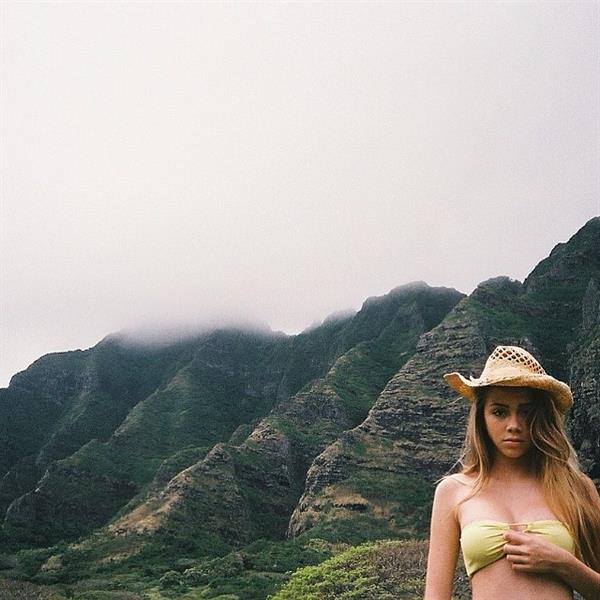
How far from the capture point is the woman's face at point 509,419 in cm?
236

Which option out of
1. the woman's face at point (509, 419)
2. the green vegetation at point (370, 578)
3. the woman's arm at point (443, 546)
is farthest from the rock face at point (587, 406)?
the woman's arm at point (443, 546)

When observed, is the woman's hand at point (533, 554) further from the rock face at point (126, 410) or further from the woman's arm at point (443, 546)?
the rock face at point (126, 410)

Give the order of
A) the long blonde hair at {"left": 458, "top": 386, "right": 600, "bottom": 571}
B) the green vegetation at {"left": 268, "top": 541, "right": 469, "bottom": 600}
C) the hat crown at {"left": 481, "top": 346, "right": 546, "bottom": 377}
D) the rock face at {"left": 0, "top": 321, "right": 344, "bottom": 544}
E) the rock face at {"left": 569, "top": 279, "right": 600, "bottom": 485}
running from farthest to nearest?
the rock face at {"left": 0, "top": 321, "right": 344, "bottom": 544}
the rock face at {"left": 569, "top": 279, "right": 600, "bottom": 485}
the green vegetation at {"left": 268, "top": 541, "right": 469, "bottom": 600}
the hat crown at {"left": 481, "top": 346, "right": 546, "bottom": 377}
the long blonde hair at {"left": 458, "top": 386, "right": 600, "bottom": 571}

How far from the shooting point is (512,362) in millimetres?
2467

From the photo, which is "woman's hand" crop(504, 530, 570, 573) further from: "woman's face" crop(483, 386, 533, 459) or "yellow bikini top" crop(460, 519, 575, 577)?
"woman's face" crop(483, 386, 533, 459)

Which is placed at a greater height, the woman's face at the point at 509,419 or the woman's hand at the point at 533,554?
the woman's face at the point at 509,419

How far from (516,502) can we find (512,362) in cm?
52

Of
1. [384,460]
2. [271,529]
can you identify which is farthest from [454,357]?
[271,529]

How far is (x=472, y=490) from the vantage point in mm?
2332

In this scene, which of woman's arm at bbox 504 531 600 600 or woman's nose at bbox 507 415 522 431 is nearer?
woman's arm at bbox 504 531 600 600

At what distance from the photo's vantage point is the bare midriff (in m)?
2.12

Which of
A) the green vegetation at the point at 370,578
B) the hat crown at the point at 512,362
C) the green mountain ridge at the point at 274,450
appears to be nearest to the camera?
the hat crown at the point at 512,362

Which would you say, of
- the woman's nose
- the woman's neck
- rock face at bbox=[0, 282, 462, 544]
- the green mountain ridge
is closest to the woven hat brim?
the woman's nose

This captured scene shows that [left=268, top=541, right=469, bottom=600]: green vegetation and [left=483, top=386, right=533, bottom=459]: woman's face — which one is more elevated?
[left=483, top=386, right=533, bottom=459]: woman's face
